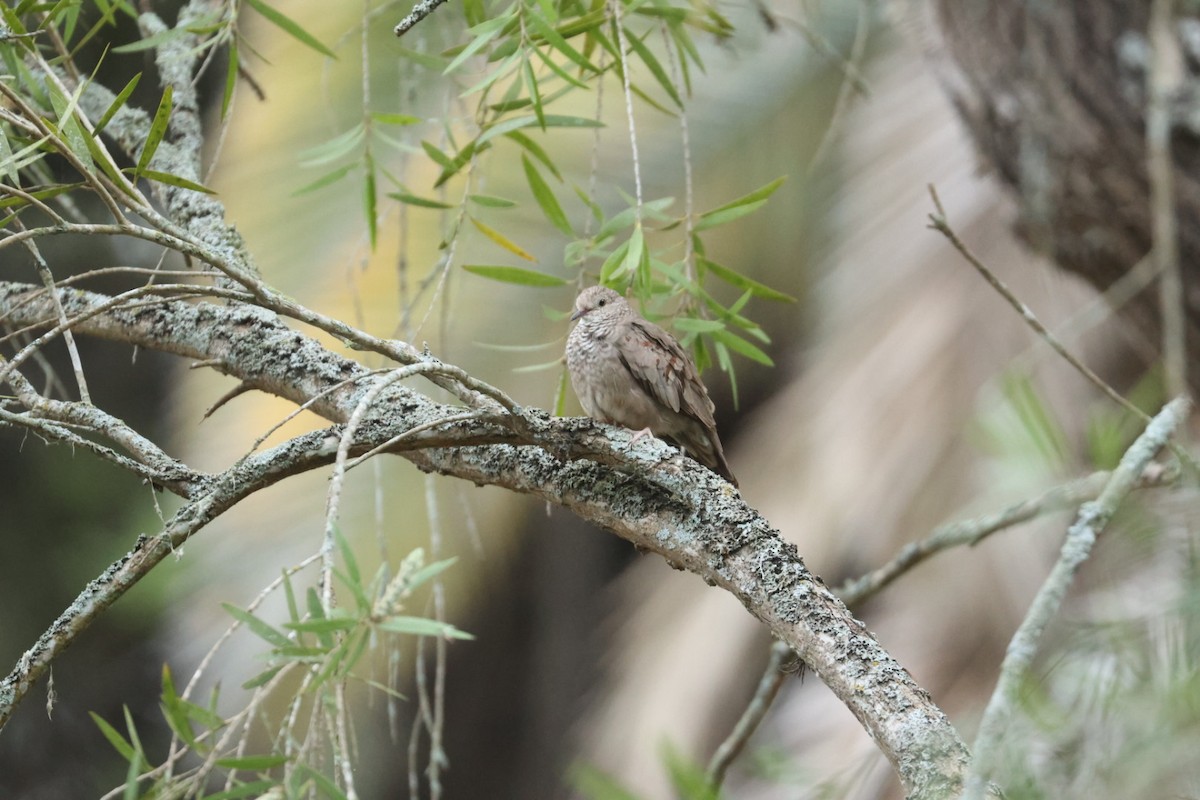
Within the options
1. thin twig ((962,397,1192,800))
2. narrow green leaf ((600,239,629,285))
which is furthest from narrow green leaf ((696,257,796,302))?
thin twig ((962,397,1192,800))

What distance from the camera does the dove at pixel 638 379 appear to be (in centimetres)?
274

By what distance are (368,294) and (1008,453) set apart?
3.75 m

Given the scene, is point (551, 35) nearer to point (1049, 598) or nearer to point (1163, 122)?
point (1049, 598)

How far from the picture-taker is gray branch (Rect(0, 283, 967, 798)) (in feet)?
4.28

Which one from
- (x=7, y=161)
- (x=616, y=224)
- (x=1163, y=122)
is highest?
(x=1163, y=122)

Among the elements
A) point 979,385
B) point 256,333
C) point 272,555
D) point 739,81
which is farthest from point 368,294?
point 256,333

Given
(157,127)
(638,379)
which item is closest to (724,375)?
(638,379)

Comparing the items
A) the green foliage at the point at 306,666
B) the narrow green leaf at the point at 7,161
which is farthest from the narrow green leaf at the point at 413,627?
the narrow green leaf at the point at 7,161

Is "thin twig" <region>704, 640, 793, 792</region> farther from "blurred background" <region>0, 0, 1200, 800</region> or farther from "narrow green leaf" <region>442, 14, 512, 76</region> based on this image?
"blurred background" <region>0, 0, 1200, 800</region>

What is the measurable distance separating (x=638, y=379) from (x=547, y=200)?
0.76m

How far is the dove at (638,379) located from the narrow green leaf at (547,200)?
60cm

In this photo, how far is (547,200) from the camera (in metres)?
2.11

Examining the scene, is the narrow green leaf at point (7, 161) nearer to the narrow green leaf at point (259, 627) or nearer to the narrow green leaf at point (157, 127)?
the narrow green leaf at point (157, 127)

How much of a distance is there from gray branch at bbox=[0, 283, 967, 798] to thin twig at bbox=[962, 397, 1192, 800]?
258 mm
